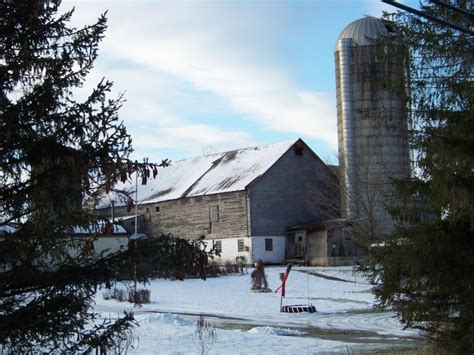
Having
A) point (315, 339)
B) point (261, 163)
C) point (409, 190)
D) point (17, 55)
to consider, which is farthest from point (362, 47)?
point (17, 55)

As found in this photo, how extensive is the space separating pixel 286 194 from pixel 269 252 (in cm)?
483

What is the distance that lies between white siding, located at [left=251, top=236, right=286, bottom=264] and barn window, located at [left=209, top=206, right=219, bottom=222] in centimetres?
408

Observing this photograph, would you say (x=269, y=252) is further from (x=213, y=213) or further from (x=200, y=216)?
(x=200, y=216)

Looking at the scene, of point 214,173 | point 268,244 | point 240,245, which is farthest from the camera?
point 214,173

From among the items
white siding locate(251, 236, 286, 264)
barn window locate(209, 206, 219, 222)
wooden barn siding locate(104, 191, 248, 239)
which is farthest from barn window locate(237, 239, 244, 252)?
barn window locate(209, 206, 219, 222)

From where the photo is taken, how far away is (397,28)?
11828mm

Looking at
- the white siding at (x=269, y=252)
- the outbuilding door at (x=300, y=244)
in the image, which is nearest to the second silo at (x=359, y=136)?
the outbuilding door at (x=300, y=244)

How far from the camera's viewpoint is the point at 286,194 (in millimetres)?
52469

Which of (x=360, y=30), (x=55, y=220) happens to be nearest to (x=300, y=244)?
(x=360, y=30)

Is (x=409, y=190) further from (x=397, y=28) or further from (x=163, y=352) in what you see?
(x=163, y=352)

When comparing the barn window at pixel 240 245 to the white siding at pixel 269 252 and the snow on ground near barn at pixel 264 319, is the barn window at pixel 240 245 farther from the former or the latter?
the snow on ground near barn at pixel 264 319

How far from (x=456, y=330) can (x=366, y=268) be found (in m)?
1.71

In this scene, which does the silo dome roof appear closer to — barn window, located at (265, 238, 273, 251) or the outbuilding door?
the outbuilding door

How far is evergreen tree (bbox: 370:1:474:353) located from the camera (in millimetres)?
10617
